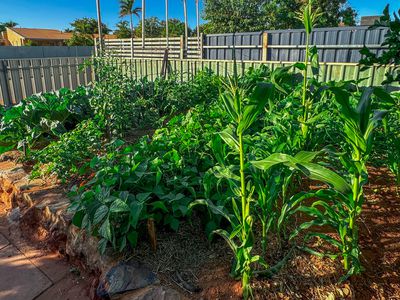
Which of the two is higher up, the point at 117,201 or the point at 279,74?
the point at 279,74

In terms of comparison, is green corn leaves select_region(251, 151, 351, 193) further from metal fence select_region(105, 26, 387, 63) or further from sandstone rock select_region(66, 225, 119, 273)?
metal fence select_region(105, 26, 387, 63)

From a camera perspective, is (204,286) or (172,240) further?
(172,240)

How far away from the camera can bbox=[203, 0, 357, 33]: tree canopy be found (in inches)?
960

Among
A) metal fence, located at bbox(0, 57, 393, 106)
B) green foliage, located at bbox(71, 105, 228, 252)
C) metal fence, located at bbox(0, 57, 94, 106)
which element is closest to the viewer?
green foliage, located at bbox(71, 105, 228, 252)

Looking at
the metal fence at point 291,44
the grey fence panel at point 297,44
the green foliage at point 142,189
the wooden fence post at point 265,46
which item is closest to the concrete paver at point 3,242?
the green foliage at point 142,189

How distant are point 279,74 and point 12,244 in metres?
3.01

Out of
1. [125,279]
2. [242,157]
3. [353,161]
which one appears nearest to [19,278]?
[125,279]

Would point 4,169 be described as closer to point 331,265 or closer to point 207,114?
point 207,114

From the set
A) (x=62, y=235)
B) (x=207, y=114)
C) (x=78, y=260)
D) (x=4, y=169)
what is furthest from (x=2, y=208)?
(x=207, y=114)

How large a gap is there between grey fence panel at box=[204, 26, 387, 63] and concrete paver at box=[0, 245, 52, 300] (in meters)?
6.88

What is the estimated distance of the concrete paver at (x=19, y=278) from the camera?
207 centimetres

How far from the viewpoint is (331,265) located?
1.69m

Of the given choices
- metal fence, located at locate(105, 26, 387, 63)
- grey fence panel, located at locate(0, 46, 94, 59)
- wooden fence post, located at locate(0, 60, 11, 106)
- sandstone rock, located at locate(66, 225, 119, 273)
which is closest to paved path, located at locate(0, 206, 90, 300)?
sandstone rock, located at locate(66, 225, 119, 273)

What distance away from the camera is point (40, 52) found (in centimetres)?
2466
